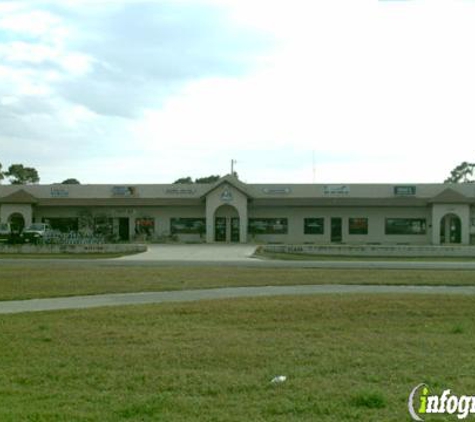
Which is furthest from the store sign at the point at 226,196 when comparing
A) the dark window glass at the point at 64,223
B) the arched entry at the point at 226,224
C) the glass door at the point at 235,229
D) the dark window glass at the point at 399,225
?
the dark window glass at the point at 399,225

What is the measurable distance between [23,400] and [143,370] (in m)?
1.58

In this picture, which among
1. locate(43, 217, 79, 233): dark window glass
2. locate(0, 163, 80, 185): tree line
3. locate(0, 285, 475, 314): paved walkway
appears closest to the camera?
locate(0, 285, 475, 314): paved walkway

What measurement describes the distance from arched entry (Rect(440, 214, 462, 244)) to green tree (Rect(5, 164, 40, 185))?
57722mm

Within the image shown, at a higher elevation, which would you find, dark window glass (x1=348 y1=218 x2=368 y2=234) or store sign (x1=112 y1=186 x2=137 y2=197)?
store sign (x1=112 y1=186 x2=137 y2=197)

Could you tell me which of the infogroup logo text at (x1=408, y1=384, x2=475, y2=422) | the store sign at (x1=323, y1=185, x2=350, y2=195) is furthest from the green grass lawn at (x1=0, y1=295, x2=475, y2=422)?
the store sign at (x1=323, y1=185, x2=350, y2=195)

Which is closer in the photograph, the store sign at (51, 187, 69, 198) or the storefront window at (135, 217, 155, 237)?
the storefront window at (135, 217, 155, 237)

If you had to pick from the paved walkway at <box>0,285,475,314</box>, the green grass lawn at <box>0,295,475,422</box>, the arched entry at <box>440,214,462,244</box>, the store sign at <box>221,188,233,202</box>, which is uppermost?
the store sign at <box>221,188,233,202</box>

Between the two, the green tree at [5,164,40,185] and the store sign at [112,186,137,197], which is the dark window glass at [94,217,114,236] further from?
the green tree at [5,164,40,185]

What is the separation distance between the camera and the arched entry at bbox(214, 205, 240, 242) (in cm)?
5700

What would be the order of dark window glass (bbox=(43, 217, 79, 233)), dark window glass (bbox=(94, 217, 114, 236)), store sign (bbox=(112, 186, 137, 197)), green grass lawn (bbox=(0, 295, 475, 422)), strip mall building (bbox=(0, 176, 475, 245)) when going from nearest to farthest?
green grass lawn (bbox=(0, 295, 475, 422)), strip mall building (bbox=(0, 176, 475, 245)), dark window glass (bbox=(94, 217, 114, 236)), dark window glass (bbox=(43, 217, 79, 233)), store sign (bbox=(112, 186, 137, 197))

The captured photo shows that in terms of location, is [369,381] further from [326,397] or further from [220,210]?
[220,210]

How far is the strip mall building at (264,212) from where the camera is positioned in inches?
2188

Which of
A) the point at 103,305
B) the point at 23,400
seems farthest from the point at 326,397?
the point at 103,305

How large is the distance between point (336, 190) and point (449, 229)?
998 centimetres
